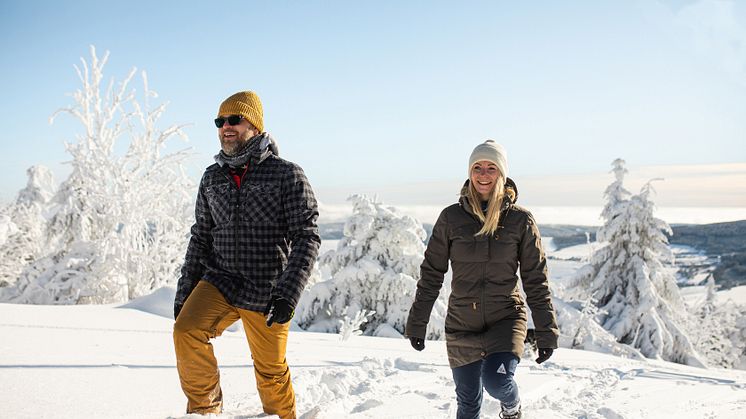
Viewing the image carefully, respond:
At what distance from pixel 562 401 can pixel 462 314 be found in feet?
8.25

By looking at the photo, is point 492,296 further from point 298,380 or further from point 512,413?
point 298,380

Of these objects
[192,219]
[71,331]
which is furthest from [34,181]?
[71,331]

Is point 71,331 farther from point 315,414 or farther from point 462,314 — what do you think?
point 462,314

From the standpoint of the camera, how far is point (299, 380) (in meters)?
4.59

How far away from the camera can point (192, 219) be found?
41.5 feet

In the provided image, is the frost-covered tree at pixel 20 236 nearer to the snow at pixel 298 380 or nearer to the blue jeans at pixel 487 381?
the snow at pixel 298 380

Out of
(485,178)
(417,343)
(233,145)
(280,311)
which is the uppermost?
(233,145)

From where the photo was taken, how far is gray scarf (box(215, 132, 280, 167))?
3186 millimetres

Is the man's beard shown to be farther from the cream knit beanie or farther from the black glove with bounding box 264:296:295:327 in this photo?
the cream knit beanie

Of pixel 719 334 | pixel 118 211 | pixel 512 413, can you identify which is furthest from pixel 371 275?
pixel 719 334

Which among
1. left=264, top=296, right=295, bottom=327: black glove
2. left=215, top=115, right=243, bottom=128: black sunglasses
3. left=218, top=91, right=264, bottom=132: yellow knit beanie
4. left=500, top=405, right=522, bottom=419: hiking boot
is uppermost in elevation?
left=218, top=91, right=264, bottom=132: yellow knit beanie

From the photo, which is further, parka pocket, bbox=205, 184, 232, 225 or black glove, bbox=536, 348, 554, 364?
parka pocket, bbox=205, 184, 232, 225

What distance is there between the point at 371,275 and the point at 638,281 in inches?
383

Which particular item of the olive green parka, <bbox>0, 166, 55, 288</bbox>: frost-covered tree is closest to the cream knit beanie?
the olive green parka
